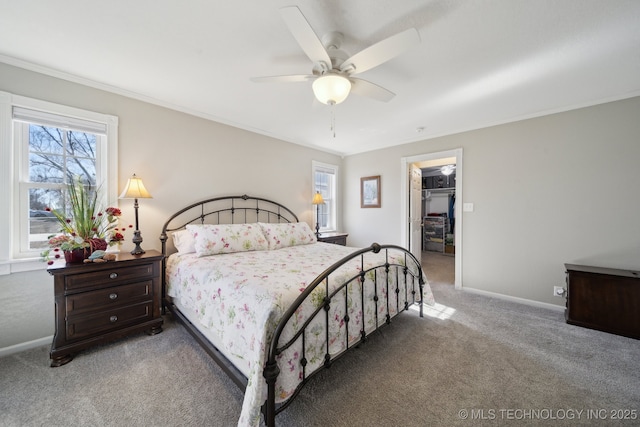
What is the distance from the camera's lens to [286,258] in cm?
256

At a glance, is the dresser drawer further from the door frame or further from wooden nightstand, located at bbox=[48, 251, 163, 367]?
the door frame

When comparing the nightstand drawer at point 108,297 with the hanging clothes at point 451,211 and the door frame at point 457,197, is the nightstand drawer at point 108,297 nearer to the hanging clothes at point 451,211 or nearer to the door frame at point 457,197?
the door frame at point 457,197

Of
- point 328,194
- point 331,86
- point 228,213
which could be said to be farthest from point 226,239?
point 328,194

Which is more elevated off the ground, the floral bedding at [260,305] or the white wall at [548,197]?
the white wall at [548,197]

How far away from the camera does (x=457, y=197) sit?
12.4 ft

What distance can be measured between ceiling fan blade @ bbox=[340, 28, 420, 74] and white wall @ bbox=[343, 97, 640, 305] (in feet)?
9.21

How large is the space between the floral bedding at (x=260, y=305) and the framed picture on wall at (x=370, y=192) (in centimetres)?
255

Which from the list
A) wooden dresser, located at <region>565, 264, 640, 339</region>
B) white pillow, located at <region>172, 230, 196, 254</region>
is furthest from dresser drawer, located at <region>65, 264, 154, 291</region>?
wooden dresser, located at <region>565, 264, 640, 339</region>

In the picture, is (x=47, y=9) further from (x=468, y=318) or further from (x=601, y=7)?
(x=468, y=318)

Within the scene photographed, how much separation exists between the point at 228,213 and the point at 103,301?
5.65 feet

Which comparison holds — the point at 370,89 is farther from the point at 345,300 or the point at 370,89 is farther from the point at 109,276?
the point at 109,276

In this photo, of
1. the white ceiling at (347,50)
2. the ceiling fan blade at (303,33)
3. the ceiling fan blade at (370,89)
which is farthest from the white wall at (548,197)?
the ceiling fan blade at (303,33)

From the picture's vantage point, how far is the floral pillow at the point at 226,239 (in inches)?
105

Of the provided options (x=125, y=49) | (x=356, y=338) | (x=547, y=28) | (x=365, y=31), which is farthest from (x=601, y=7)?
(x=125, y=49)
